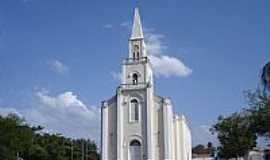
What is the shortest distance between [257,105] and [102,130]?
986 inches

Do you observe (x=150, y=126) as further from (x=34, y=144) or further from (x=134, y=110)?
(x=34, y=144)

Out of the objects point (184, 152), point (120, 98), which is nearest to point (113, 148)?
point (120, 98)

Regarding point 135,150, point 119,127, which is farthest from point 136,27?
point 135,150

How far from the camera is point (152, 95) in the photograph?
5184 cm

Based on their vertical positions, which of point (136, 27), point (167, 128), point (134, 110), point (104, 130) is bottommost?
point (167, 128)

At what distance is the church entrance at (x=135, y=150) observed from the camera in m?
50.5

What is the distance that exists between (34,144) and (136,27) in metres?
26.0

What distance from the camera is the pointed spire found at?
55.0 m

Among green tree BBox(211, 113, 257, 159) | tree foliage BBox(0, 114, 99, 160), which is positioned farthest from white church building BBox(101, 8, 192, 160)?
tree foliage BBox(0, 114, 99, 160)

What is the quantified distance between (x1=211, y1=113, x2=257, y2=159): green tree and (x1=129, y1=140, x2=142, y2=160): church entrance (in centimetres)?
885

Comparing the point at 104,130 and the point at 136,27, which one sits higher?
the point at 136,27

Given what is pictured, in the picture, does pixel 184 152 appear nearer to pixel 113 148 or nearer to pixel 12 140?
pixel 113 148

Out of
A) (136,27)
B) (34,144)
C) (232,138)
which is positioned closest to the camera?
(232,138)

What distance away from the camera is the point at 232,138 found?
49.3m
